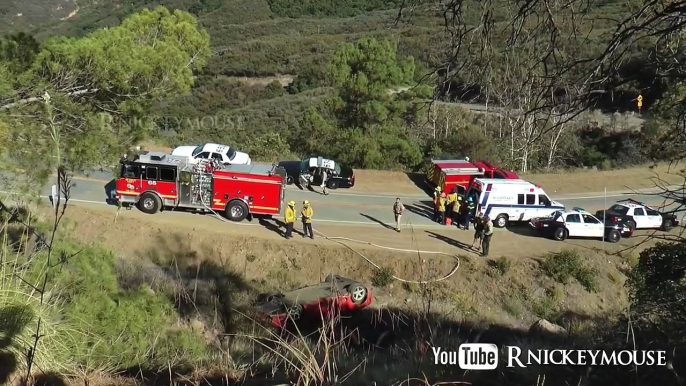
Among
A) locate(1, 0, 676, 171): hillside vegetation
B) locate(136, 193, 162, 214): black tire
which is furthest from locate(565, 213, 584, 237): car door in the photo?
locate(136, 193, 162, 214): black tire

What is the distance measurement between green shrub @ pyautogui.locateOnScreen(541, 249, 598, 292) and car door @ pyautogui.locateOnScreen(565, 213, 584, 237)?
61.7 inches

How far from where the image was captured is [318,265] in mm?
17703

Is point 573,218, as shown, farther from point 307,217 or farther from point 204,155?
point 204,155

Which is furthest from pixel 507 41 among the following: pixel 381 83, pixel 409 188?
pixel 381 83

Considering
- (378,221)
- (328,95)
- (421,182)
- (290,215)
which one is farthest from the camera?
(328,95)

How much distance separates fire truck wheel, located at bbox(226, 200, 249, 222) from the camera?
19250 millimetres

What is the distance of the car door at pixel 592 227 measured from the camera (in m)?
19.3

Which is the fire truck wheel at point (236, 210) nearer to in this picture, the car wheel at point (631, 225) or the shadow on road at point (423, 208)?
the shadow on road at point (423, 208)

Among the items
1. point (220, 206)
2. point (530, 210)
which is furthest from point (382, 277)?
point (530, 210)

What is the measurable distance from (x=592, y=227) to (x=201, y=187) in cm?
1291

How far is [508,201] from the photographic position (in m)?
19.9

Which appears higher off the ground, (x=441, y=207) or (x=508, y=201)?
(x=508, y=201)

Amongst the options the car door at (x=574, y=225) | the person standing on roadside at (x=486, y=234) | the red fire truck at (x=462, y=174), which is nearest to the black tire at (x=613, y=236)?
the car door at (x=574, y=225)

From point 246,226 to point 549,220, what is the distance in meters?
10.0
